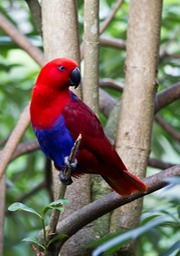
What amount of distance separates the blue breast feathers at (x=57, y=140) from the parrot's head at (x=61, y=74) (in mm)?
101

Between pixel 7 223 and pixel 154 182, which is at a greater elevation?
pixel 154 182

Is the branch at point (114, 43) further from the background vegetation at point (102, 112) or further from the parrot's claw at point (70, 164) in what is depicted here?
the parrot's claw at point (70, 164)

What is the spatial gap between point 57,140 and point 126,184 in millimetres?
236

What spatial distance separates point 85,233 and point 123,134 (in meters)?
0.34

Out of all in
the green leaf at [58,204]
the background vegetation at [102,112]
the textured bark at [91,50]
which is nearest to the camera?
the green leaf at [58,204]

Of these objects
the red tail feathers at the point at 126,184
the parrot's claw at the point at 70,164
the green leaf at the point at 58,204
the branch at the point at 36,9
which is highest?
the branch at the point at 36,9

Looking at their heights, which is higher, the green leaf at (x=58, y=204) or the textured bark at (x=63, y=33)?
the textured bark at (x=63, y=33)

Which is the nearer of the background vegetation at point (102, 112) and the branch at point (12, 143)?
the branch at point (12, 143)

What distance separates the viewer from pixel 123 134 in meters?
2.04

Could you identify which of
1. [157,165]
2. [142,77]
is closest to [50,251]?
[142,77]

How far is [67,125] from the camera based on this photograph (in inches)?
72.4

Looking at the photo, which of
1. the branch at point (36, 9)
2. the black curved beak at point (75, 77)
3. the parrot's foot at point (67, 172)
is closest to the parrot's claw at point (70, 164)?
the parrot's foot at point (67, 172)

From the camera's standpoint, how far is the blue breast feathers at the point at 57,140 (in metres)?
1.84

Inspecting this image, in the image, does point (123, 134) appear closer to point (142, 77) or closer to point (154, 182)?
point (142, 77)
